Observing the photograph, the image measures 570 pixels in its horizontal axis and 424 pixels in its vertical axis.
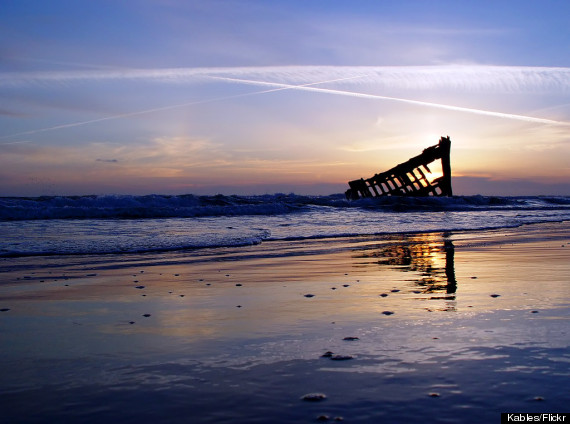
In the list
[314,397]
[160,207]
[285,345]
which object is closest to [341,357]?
[285,345]

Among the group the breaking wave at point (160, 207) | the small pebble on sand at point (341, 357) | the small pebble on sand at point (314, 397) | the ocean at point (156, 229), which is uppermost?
the breaking wave at point (160, 207)

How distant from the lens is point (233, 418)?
2.01 metres

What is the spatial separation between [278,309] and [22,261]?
16.7ft

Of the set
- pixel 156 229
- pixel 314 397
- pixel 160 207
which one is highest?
pixel 160 207

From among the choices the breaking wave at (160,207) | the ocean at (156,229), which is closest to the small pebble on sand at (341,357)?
the ocean at (156,229)

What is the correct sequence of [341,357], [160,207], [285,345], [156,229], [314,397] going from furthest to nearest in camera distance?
1. [160,207]
2. [156,229]
3. [285,345]
4. [341,357]
5. [314,397]

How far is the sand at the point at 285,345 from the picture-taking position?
2.12 meters

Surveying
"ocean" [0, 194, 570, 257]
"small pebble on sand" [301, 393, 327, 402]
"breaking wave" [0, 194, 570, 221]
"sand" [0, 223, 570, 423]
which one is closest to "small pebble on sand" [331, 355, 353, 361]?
"sand" [0, 223, 570, 423]

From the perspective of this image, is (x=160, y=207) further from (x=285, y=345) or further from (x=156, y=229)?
(x=285, y=345)

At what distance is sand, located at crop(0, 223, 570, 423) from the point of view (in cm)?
212

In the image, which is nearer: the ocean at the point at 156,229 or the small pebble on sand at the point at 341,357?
the small pebble on sand at the point at 341,357

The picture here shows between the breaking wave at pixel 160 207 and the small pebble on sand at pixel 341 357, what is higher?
the breaking wave at pixel 160 207

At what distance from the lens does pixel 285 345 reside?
296cm

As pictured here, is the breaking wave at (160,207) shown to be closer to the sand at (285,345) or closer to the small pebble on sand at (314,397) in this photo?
the sand at (285,345)
